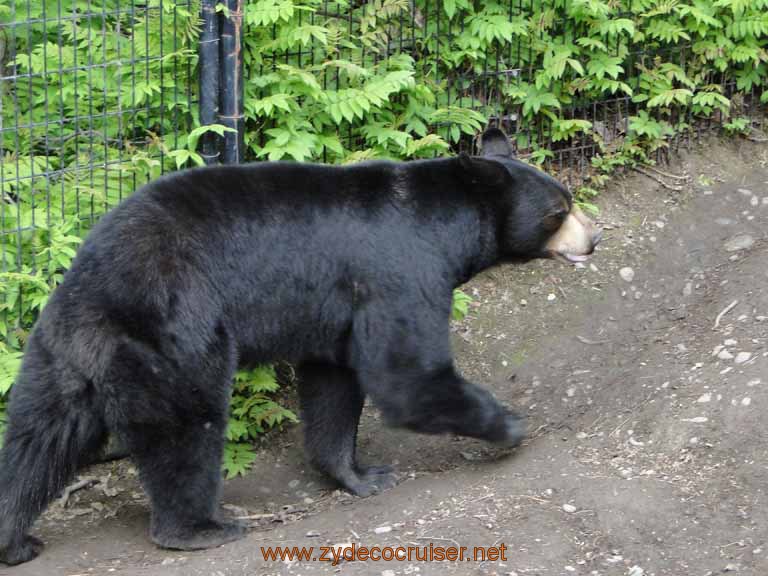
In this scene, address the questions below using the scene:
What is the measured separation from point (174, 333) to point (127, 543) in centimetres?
128

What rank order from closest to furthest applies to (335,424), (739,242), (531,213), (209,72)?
(531,213) < (335,424) < (209,72) < (739,242)

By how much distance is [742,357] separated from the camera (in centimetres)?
680

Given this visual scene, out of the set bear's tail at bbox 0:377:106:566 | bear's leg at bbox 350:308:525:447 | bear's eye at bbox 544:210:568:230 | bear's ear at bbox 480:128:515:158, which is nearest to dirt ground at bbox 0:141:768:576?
bear's tail at bbox 0:377:106:566

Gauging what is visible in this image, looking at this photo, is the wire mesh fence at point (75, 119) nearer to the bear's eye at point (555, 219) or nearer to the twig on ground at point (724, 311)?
the bear's eye at point (555, 219)

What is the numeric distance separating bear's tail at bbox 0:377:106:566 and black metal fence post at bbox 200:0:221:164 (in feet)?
6.73

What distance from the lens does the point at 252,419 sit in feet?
23.5

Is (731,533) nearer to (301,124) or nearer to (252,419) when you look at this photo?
(252,419)

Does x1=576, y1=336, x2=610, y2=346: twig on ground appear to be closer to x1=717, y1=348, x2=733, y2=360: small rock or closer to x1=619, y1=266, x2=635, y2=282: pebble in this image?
x1=619, y1=266, x2=635, y2=282: pebble

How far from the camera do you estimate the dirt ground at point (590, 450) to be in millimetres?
5504

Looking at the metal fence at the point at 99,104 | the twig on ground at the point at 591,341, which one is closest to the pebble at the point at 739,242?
the twig on ground at the point at 591,341

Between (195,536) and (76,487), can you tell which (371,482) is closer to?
(195,536)

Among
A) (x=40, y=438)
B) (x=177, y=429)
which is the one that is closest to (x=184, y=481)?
(x=177, y=429)

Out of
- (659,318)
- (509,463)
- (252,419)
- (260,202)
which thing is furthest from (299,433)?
(659,318)

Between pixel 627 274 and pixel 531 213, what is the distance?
2.44 m
